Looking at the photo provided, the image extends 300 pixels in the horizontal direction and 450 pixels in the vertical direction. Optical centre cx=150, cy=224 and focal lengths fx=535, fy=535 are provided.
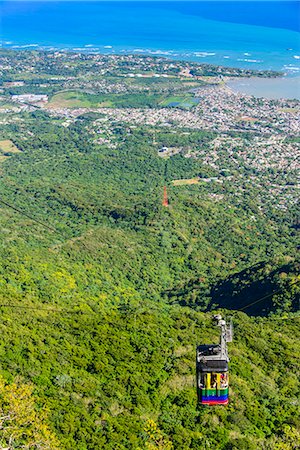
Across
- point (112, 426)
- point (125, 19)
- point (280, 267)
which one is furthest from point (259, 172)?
point (125, 19)

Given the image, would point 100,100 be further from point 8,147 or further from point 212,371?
point 212,371

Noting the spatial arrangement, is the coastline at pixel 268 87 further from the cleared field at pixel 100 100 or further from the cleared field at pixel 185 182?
the cleared field at pixel 185 182

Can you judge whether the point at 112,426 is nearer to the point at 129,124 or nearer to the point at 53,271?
the point at 53,271

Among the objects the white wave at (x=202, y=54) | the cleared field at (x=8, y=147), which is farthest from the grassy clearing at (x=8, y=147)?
the white wave at (x=202, y=54)

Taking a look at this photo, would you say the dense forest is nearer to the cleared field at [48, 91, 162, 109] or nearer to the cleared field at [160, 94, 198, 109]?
the cleared field at [160, 94, 198, 109]

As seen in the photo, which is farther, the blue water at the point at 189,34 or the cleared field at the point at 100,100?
the blue water at the point at 189,34

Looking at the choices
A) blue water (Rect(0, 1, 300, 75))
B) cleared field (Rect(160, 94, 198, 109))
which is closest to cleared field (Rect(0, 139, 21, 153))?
cleared field (Rect(160, 94, 198, 109))
